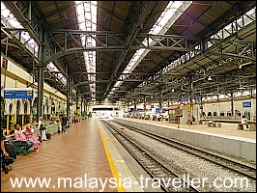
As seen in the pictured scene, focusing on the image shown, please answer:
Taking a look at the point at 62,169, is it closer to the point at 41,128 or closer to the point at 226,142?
the point at 41,128

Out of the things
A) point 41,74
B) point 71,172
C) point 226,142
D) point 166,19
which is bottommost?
point 71,172

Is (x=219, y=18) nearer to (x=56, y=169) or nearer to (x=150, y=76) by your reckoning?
(x=56, y=169)

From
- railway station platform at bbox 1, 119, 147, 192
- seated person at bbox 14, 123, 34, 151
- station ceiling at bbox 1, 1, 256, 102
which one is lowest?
railway station platform at bbox 1, 119, 147, 192

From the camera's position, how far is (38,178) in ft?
17.4

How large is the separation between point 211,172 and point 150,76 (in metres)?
21.1

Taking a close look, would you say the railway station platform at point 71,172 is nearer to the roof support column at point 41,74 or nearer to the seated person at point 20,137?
the seated person at point 20,137

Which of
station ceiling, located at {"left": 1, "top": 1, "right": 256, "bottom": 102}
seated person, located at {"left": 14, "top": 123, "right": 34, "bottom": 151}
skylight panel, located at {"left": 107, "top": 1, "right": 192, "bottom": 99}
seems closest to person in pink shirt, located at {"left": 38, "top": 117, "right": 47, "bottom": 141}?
seated person, located at {"left": 14, "top": 123, "right": 34, "bottom": 151}

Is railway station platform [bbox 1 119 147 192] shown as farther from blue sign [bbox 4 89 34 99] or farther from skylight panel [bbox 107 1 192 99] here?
skylight panel [bbox 107 1 192 99]

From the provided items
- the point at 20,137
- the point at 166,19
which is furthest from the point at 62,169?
the point at 166,19

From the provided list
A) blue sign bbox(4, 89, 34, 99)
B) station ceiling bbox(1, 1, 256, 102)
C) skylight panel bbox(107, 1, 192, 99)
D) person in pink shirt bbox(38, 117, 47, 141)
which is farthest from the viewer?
person in pink shirt bbox(38, 117, 47, 141)

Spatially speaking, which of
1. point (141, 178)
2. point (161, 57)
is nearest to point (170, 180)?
point (141, 178)

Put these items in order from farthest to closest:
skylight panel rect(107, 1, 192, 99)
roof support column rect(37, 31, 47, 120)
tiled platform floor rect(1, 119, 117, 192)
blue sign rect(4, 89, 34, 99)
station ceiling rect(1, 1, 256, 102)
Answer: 1. roof support column rect(37, 31, 47, 120)
2. blue sign rect(4, 89, 34, 99)
3. station ceiling rect(1, 1, 256, 102)
4. skylight panel rect(107, 1, 192, 99)
5. tiled platform floor rect(1, 119, 117, 192)

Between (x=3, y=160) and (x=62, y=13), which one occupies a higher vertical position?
(x=62, y=13)

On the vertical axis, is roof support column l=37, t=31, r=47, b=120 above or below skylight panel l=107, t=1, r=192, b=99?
below
